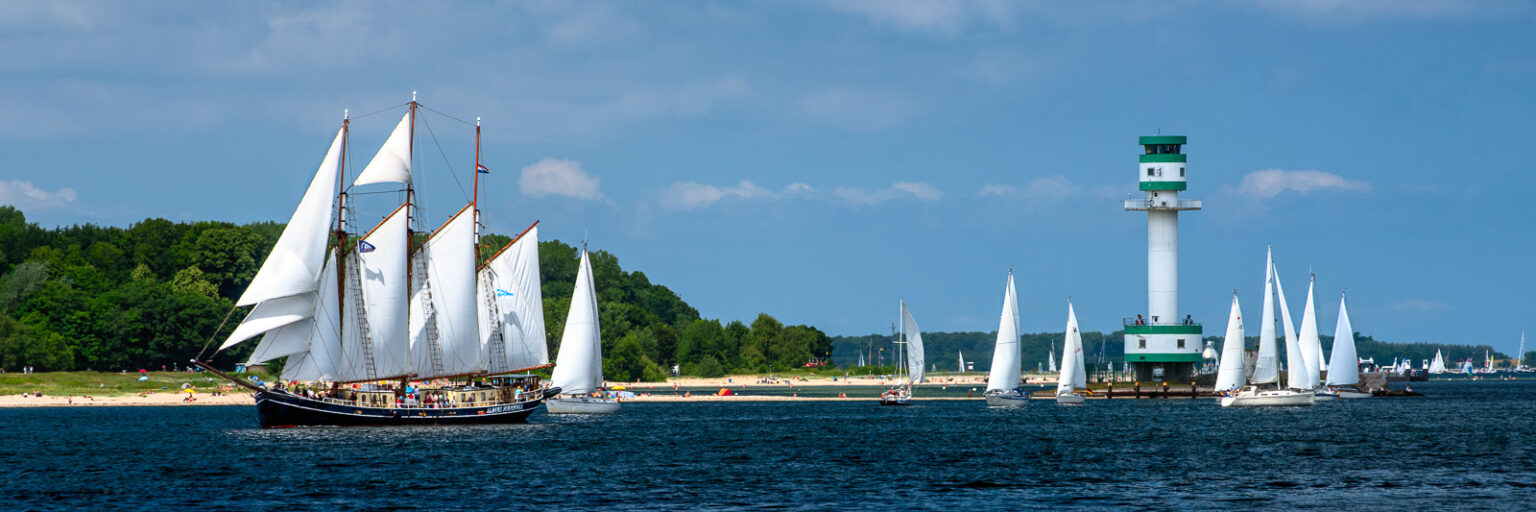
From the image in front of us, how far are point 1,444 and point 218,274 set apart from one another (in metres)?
107

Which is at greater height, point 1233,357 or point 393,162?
point 393,162

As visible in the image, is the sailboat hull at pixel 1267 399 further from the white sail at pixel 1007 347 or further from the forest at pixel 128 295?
the forest at pixel 128 295

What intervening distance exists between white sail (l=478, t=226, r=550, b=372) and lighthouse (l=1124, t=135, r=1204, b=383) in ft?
185

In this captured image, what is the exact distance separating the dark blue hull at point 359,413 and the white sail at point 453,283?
2552 mm

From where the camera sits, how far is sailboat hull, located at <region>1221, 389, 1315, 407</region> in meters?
119

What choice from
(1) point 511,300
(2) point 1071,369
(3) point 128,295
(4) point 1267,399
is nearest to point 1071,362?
(2) point 1071,369

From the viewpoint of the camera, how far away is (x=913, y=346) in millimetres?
127875

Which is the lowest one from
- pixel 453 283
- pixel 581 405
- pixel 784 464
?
pixel 784 464

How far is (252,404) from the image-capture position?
418 ft

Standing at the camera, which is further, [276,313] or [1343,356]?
[1343,356]

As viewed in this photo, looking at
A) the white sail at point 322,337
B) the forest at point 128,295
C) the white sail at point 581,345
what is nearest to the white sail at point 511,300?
the white sail at point 581,345

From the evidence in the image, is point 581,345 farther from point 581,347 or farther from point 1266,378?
point 1266,378

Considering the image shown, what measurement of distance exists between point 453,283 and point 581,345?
18156mm

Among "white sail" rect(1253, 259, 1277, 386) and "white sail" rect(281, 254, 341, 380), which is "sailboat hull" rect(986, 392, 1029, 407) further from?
"white sail" rect(281, 254, 341, 380)
